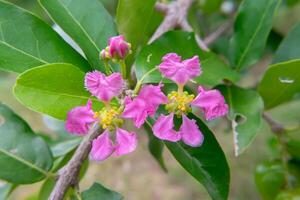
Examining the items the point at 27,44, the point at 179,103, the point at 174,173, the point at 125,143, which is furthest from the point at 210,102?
the point at 174,173

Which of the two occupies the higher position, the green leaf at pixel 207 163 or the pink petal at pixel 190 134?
the pink petal at pixel 190 134

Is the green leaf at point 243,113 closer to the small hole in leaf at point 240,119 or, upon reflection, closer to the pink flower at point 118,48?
the small hole in leaf at point 240,119

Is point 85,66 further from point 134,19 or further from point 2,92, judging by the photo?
point 2,92

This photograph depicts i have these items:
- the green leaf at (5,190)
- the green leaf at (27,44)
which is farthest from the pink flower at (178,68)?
the green leaf at (5,190)

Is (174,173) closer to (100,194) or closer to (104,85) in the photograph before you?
(100,194)

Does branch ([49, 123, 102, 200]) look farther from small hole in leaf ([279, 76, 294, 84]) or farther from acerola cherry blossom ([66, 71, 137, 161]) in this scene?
small hole in leaf ([279, 76, 294, 84])
